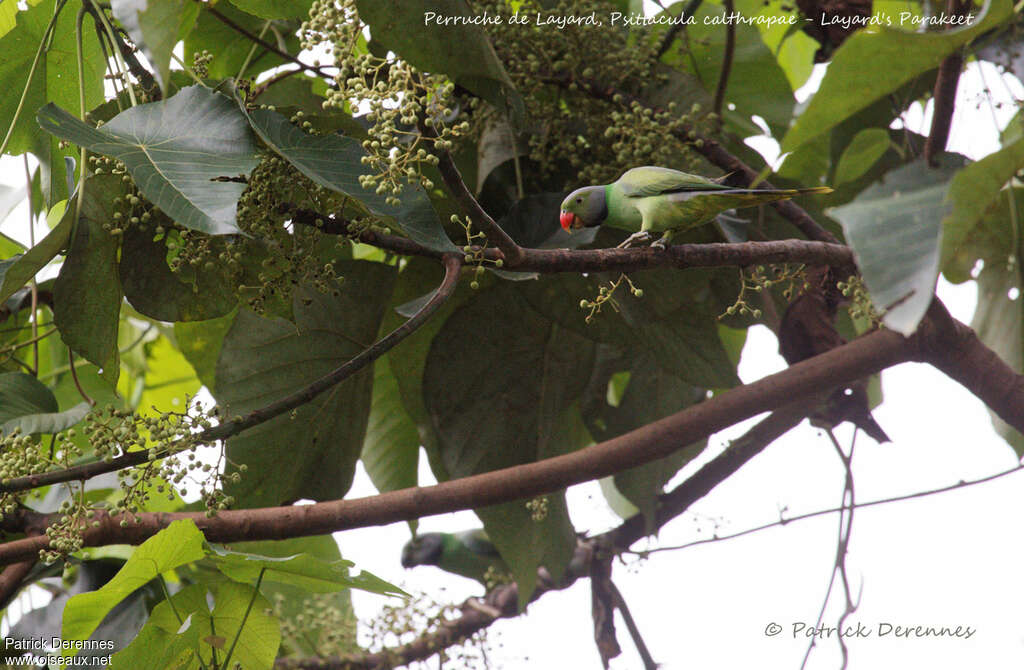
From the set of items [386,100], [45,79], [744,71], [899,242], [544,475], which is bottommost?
[899,242]

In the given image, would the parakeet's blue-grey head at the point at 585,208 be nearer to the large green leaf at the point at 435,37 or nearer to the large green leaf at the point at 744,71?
the large green leaf at the point at 435,37

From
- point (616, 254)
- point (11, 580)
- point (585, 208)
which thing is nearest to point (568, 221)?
point (585, 208)

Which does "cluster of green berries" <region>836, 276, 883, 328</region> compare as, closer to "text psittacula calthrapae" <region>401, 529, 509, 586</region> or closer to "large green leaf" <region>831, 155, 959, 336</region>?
"large green leaf" <region>831, 155, 959, 336</region>

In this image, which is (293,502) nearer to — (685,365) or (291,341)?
(291,341)

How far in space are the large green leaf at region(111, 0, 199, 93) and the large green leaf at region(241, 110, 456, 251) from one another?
8 centimetres

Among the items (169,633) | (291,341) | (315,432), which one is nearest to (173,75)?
(291,341)

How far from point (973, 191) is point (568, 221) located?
1.57 feet

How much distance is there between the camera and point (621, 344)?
39.9 inches

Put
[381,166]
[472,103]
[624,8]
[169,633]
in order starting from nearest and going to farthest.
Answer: [381,166], [169,633], [472,103], [624,8]

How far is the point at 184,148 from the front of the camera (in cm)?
62

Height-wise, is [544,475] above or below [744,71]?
below

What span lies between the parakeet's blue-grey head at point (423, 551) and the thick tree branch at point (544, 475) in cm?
49

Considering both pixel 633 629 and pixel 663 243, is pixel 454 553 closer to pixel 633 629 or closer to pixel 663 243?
pixel 633 629

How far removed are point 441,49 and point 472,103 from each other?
30cm
